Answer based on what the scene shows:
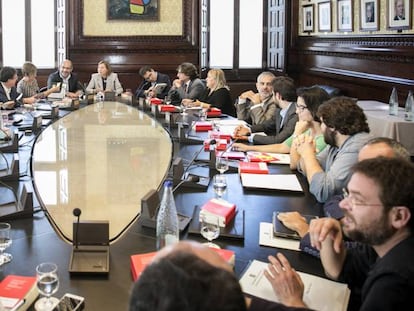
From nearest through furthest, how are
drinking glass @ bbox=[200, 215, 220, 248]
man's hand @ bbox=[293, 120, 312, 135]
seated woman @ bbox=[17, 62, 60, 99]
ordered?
drinking glass @ bbox=[200, 215, 220, 248] → man's hand @ bbox=[293, 120, 312, 135] → seated woman @ bbox=[17, 62, 60, 99]

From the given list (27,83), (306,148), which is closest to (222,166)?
(306,148)

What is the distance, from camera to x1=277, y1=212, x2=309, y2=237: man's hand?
6.51 ft

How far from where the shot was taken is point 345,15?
6.92 metres

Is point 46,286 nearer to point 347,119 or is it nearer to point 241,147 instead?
point 347,119

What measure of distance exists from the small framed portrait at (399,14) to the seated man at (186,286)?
17.0 feet

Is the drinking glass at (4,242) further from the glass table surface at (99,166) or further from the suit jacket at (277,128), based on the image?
the suit jacket at (277,128)

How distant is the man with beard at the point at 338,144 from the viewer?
246 cm

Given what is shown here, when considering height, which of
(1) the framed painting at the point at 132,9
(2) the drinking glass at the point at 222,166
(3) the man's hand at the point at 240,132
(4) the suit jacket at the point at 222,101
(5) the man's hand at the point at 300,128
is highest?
(1) the framed painting at the point at 132,9

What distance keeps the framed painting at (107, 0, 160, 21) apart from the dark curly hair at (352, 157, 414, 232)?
8.46m

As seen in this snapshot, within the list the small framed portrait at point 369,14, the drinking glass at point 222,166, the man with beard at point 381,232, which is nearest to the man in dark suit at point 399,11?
the small framed portrait at point 369,14

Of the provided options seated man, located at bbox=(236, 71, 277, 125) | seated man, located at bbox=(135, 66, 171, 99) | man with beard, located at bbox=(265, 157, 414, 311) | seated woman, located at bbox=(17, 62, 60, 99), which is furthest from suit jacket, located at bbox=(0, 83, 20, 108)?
man with beard, located at bbox=(265, 157, 414, 311)

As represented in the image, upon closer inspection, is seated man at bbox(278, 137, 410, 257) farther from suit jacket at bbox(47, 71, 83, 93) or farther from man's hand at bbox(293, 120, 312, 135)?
suit jacket at bbox(47, 71, 83, 93)

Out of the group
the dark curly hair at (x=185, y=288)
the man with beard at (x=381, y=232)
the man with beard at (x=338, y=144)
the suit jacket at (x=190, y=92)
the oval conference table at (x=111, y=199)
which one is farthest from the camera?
the suit jacket at (x=190, y=92)

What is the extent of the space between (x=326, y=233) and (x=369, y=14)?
5.14 meters
